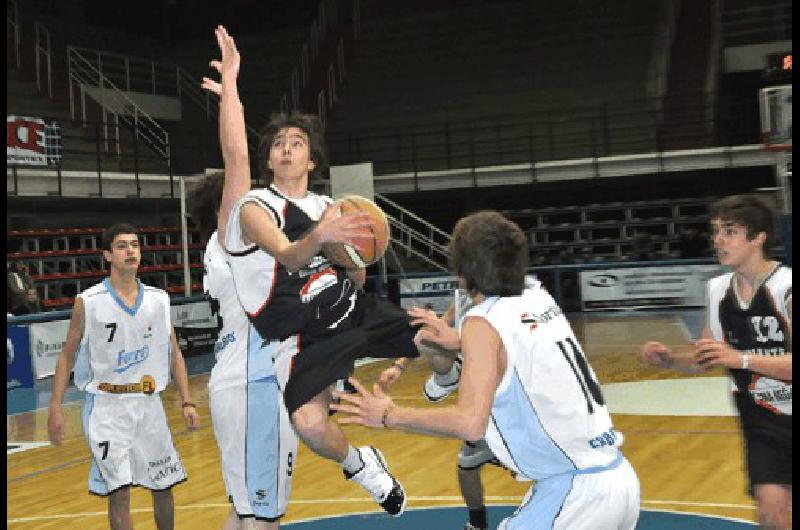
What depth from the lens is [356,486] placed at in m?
7.76

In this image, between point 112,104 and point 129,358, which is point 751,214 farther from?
point 112,104

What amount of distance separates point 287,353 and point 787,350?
7.21 ft

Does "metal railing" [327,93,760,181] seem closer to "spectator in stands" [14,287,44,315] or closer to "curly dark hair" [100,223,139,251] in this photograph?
"spectator in stands" [14,287,44,315]

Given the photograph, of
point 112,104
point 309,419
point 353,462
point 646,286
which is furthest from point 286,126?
point 112,104

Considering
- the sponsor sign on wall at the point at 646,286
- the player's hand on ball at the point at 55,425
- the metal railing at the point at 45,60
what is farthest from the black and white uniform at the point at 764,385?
the metal railing at the point at 45,60

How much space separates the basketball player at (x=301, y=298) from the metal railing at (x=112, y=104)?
58.9 feet

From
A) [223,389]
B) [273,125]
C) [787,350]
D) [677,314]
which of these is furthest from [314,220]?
[677,314]

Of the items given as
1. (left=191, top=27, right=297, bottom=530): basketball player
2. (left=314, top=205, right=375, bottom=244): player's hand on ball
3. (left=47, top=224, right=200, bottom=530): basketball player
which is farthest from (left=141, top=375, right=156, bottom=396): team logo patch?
(left=314, top=205, right=375, bottom=244): player's hand on ball

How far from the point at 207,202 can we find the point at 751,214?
2.41 meters

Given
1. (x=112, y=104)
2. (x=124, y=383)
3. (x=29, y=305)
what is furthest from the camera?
(x=112, y=104)

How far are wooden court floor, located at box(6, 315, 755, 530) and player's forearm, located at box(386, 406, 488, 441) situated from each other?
12.8 ft

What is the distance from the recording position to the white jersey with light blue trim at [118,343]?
18.7ft

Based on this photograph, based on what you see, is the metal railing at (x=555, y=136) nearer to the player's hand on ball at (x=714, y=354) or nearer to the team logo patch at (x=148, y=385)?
the team logo patch at (x=148, y=385)

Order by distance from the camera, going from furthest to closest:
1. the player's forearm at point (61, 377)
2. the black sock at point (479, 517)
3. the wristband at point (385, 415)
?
the black sock at point (479, 517) < the player's forearm at point (61, 377) < the wristband at point (385, 415)
